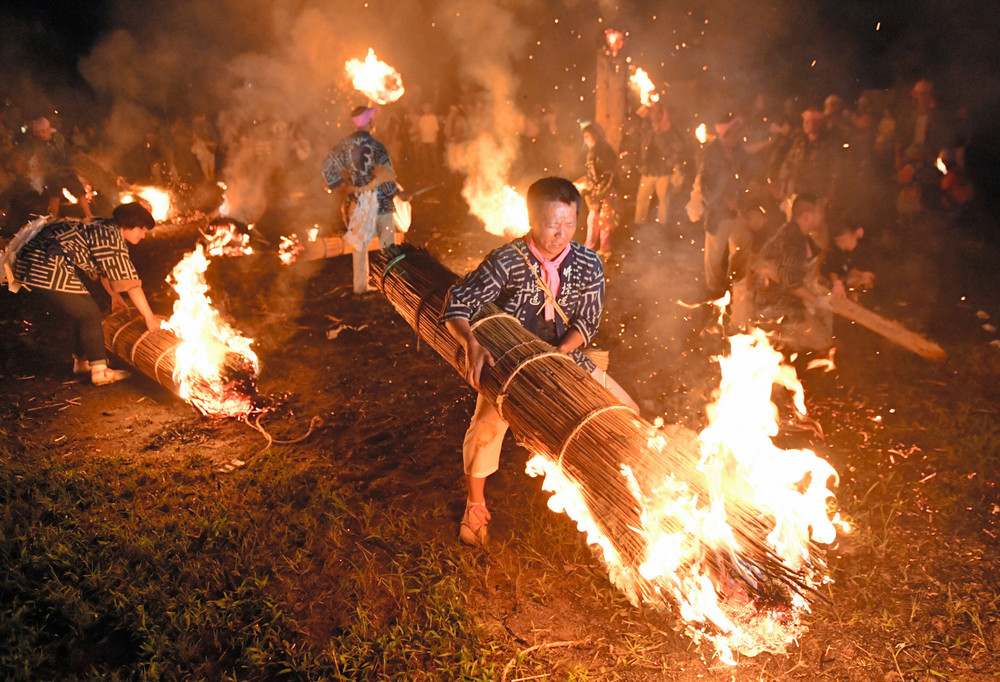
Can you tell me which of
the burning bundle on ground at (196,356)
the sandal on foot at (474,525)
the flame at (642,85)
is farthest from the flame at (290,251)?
the flame at (642,85)

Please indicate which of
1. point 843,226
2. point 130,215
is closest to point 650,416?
point 130,215

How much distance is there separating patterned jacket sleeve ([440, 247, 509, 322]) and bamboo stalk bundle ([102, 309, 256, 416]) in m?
2.87

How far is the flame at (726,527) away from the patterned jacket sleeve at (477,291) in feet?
3.32

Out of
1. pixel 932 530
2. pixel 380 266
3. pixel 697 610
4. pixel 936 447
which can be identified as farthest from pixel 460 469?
pixel 936 447

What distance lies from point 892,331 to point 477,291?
491 centimetres

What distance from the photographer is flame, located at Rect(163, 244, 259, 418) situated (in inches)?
214

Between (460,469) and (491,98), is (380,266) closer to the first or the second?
(460,469)

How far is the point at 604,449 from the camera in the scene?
10.3 feet

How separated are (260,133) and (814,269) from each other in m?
13.1

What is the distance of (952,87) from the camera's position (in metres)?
11.3

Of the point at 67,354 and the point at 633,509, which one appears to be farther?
the point at 67,354

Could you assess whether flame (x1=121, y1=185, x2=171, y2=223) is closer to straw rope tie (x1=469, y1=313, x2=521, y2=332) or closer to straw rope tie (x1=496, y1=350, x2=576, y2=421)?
straw rope tie (x1=469, y1=313, x2=521, y2=332)

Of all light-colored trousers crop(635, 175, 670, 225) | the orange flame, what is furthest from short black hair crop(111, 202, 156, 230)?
the orange flame

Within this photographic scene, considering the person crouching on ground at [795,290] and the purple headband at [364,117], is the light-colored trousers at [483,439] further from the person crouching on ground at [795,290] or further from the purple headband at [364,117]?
the purple headband at [364,117]
